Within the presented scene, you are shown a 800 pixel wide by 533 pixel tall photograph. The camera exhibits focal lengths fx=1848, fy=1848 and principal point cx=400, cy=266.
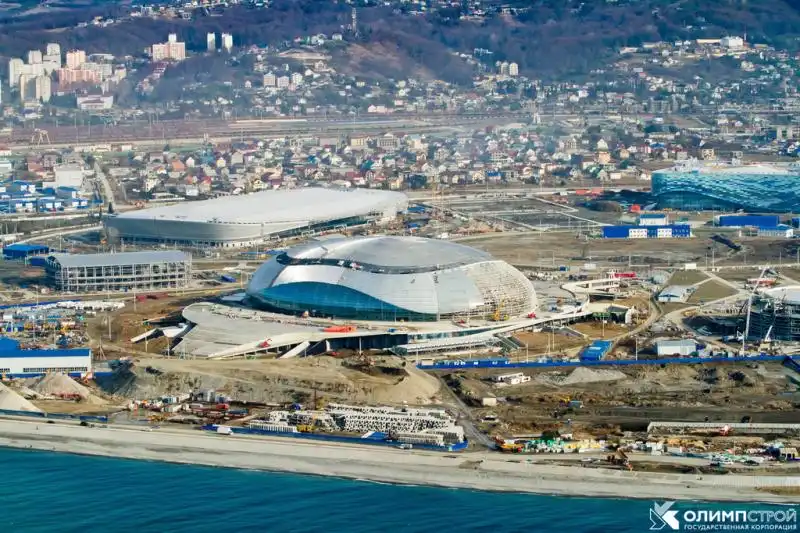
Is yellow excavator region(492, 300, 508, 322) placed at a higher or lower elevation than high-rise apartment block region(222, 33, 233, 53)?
higher

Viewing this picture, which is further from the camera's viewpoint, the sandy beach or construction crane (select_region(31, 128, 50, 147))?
construction crane (select_region(31, 128, 50, 147))

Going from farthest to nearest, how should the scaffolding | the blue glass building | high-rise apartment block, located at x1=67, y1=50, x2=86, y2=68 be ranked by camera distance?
high-rise apartment block, located at x1=67, y1=50, x2=86, y2=68 < the blue glass building < the scaffolding

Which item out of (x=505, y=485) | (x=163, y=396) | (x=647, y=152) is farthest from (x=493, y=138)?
(x=505, y=485)

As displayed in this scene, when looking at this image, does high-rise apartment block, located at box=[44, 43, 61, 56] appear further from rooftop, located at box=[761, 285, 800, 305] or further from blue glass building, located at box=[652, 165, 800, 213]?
rooftop, located at box=[761, 285, 800, 305]

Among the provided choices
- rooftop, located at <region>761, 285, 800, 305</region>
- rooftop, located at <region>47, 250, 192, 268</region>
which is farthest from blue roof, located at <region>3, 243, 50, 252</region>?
rooftop, located at <region>761, 285, 800, 305</region>

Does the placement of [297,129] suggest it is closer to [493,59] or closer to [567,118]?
[567,118]
